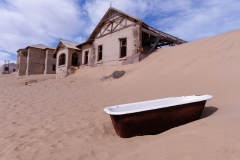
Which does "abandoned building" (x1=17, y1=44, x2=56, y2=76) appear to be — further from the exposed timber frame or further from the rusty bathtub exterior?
the rusty bathtub exterior

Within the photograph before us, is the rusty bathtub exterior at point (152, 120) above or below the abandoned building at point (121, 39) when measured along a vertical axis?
below

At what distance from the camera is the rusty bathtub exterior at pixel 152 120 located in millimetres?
2889

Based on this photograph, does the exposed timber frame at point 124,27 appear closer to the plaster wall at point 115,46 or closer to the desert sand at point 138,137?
the plaster wall at point 115,46

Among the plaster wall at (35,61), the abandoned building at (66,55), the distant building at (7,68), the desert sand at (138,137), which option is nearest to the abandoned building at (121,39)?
the abandoned building at (66,55)

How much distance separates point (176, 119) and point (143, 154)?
4.23 feet

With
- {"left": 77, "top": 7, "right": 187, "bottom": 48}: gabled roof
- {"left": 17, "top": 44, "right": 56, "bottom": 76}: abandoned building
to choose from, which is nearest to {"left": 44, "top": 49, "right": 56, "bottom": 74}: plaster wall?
{"left": 17, "top": 44, "right": 56, "bottom": 76}: abandoned building

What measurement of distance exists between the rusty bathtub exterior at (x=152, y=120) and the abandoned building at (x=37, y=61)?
26766mm

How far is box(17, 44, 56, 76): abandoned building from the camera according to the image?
26.8m

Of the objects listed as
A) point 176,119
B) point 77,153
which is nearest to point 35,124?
point 77,153

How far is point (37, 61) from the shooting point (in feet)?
90.4

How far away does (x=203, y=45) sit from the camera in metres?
10.1

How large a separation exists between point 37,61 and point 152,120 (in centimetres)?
2877

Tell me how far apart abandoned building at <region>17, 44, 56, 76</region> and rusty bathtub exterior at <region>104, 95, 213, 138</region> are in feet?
87.8

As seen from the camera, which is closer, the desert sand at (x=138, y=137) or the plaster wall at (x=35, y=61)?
the desert sand at (x=138, y=137)
